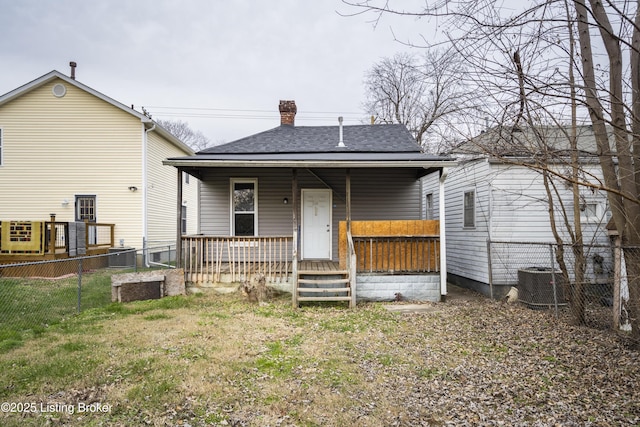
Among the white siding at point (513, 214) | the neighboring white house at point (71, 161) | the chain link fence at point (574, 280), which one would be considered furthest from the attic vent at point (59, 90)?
the chain link fence at point (574, 280)

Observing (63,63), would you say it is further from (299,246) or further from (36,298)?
(299,246)

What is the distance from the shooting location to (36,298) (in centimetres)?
786

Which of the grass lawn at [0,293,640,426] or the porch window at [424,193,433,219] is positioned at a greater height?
the porch window at [424,193,433,219]

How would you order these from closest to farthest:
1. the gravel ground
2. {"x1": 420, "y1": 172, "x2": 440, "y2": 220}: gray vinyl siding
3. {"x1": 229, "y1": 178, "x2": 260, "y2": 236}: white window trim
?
the gravel ground, {"x1": 229, "y1": 178, "x2": 260, "y2": 236}: white window trim, {"x1": 420, "y1": 172, "x2": 440, "y2": 220}: gray vinyl siding

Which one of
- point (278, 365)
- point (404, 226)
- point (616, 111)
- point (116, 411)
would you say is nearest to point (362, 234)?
point (404, 226)

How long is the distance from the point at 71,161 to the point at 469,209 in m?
14.0

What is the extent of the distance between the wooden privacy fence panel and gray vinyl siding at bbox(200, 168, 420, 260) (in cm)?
221

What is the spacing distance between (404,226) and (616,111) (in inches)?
202

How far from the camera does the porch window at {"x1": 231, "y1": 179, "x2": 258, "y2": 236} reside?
35.1 ft

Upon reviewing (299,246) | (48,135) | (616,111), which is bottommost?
(299,246)

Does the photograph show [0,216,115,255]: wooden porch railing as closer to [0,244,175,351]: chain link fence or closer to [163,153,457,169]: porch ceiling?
[0,244,175,351]: chain link fence

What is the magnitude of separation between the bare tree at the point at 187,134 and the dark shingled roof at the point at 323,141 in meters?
34.1

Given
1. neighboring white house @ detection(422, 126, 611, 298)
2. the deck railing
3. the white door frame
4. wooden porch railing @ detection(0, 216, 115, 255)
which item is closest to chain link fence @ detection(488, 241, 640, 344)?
neighboring white house @ detection(422, 126, 611, 298)

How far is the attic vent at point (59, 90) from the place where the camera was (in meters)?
13.9
